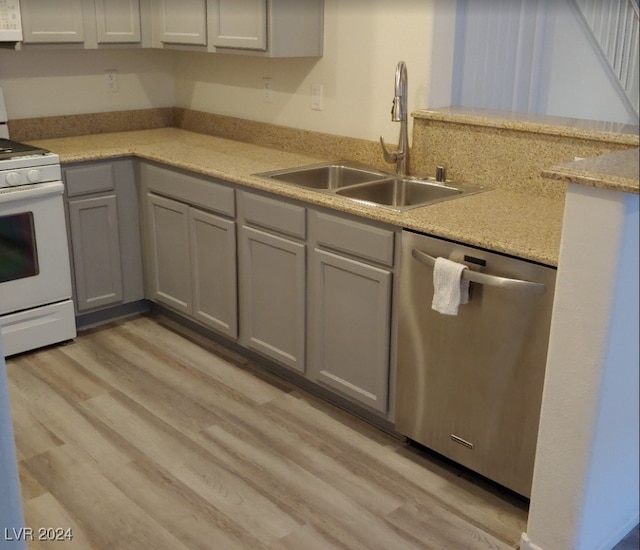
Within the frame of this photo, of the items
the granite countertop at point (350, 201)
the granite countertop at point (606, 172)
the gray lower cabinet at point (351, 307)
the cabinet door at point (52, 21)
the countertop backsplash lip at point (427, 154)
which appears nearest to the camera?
the granite countertop at point (606, 172)

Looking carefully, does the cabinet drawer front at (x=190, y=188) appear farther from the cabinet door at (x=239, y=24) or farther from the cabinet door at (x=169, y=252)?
the cabinet door at (x=239, y=24)

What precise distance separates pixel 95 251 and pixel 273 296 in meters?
1.07

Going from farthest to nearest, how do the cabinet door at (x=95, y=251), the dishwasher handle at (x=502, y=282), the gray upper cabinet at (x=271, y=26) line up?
the cabinet door at (x=95, y=251)
the gray upper cabinet at (x=271, y=26)
the dishwasher handle at (x=502, y=282)

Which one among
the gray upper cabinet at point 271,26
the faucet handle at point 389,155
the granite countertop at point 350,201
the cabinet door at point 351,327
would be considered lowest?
the cabinet door at point 351,327

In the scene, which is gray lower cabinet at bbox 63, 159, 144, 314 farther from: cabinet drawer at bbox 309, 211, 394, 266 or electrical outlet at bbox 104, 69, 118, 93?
cabinet drawer at bbox 309, 211, 394, 266

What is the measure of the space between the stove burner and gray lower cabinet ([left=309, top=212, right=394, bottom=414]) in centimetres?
136

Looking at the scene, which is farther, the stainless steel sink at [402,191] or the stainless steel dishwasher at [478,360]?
the stainless steel sink at [402,191]

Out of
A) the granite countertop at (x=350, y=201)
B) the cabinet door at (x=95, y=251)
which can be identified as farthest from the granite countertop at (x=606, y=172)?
the cabinet door at (x=95, y=251)

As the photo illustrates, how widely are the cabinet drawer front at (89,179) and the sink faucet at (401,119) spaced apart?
1.35m

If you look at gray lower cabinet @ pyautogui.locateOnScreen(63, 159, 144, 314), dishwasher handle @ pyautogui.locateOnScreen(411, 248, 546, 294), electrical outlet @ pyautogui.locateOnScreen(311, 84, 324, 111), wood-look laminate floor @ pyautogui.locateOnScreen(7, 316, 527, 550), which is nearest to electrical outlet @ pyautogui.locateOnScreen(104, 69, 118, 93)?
gray lower cabinet @ pyautogui.locateOnScreen(63, 159, 144, 314)

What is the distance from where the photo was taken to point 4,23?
333cm

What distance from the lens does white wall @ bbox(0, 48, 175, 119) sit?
378 centimetres

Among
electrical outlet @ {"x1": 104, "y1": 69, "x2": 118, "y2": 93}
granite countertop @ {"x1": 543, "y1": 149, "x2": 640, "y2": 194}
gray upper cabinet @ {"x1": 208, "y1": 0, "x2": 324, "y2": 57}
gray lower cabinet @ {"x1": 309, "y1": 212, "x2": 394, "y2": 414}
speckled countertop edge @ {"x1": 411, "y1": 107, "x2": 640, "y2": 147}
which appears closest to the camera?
granite countertop @ {"x1": 543, "y1": 149, "x2": 640, "y2": 194}

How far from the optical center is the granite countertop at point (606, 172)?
167 cm
